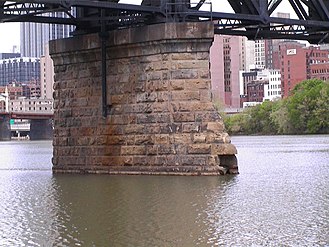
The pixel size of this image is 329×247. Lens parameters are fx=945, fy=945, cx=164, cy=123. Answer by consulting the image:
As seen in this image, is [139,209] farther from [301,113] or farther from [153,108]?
[301,113]

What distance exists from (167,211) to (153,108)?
12877 millimetres

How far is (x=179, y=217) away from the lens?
23.0 m

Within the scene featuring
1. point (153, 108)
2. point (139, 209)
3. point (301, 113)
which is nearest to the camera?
point (139, 209)

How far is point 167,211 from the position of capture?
2436 cm

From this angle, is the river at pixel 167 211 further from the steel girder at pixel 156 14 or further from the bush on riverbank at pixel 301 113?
the bush on riverbank at pixel 301 113

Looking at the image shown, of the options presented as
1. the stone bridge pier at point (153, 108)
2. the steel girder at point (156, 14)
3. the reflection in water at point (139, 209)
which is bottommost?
the reflection in water at point (139, 209)

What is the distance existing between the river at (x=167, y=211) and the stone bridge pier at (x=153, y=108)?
1244 mm

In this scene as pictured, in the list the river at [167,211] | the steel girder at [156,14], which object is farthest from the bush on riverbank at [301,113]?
the river at [167,211]

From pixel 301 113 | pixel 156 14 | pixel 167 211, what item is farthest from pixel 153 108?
pixel 301 113

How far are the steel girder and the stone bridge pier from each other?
0.84m

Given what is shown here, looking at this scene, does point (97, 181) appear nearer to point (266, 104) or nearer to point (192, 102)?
point (192, 102)

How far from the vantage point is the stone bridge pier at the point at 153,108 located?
36.1 metres

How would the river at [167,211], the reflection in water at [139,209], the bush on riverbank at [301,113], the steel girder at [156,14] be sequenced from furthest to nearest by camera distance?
the bush on riverbank at [301,113], the steel girder at [156,14], the reflection in water at [139,209], the river at [167,211]

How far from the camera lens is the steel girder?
118ft
